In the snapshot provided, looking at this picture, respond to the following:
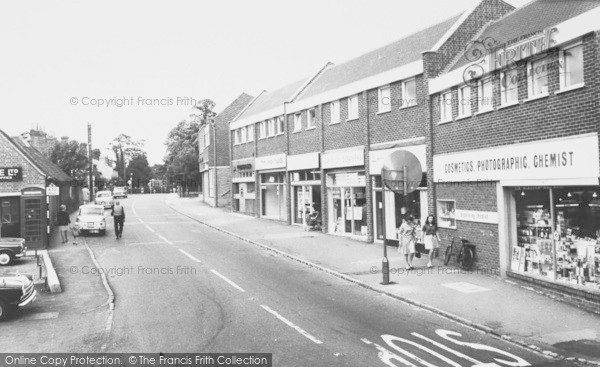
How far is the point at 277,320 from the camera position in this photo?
11.0 meters

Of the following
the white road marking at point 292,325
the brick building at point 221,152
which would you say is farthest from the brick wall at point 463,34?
the brick building at point 221,152

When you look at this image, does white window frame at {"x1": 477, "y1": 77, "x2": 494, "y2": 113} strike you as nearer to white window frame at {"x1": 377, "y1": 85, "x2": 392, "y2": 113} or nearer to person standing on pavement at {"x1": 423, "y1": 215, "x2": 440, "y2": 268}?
person standing on pavement at {"x1": 423, "y1": 215, "x2": 440, "y2": 268}

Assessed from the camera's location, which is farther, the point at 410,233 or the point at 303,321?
the point at 410,233

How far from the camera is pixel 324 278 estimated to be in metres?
16.0

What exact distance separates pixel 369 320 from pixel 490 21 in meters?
14.2

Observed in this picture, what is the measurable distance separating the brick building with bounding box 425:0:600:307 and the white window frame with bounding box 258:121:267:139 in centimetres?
1764

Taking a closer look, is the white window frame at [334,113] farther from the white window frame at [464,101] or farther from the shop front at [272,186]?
the white window frame at [464,101]

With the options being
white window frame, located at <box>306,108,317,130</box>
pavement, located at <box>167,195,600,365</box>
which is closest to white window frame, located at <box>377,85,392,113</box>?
pavement, located at <box>167,195,600,365</box>

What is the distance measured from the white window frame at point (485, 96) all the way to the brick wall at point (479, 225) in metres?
2.27

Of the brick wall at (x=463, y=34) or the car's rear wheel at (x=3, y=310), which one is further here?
the brick wall at (x=463, y=34)

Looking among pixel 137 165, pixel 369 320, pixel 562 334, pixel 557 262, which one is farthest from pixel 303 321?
pixel 137 165

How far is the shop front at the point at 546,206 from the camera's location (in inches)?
463

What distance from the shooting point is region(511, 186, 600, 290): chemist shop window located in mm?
11797

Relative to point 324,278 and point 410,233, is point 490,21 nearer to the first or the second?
point 410,233
